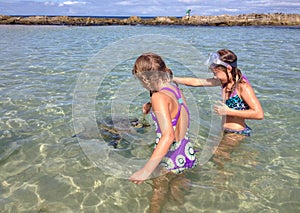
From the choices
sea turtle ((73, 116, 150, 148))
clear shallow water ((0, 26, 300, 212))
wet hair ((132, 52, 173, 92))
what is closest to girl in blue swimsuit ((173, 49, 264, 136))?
clear shallow water ((0, 26, 300, 212))

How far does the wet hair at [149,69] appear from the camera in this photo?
2824 mm

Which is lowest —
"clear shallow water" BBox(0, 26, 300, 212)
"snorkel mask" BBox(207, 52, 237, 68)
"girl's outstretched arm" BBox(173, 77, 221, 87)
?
"clear shallow water" BBox(0, 26, 300, 212)

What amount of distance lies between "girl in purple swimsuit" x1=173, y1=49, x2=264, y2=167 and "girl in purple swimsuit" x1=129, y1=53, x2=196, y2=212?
0.85 meters

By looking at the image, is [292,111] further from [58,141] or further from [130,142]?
[58,141]

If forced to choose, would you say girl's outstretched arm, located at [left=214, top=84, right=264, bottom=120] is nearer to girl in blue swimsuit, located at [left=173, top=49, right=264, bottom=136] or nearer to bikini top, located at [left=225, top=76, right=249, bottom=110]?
girl in blue swimsuit, located at [left=173, top=49, right=264, bottom=136]

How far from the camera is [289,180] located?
3932 millimetres

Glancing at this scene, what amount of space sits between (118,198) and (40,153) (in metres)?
1.80

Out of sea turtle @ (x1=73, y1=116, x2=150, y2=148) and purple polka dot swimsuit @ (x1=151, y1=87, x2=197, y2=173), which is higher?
purple polka dot swimsuit @ (x1=151, y1=87, x2=197, y2=173)

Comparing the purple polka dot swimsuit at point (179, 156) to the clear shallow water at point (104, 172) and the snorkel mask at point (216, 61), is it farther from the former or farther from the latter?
the snorkel mask at point (216, 61)

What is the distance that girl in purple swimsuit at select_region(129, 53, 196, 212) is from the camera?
9.00ft

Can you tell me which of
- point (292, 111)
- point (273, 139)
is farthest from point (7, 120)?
point (292, 111)

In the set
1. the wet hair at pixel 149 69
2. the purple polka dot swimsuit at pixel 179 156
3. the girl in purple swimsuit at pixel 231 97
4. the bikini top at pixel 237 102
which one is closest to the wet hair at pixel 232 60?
the girl in purple swimsuit at pixel 231 97

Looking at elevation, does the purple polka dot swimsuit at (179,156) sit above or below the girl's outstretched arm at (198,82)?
below

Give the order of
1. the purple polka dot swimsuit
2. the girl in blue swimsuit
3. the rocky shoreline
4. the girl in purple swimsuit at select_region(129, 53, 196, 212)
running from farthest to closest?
the rocky shoreline, the girl in blue swimsuit, the purple polka dot swimsuit, the girl in purple swimsuit at select_region(129, 53, 196, 212)
